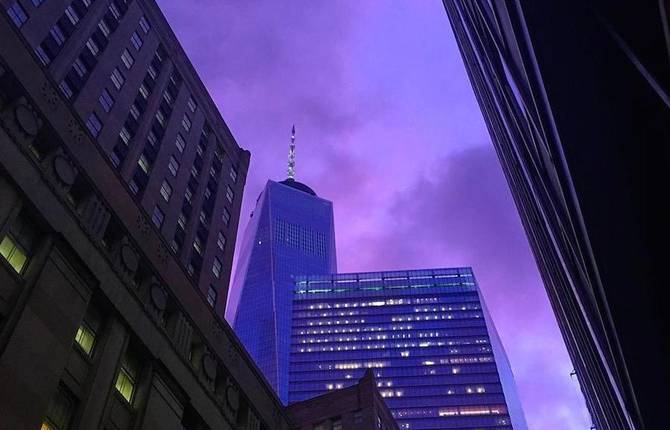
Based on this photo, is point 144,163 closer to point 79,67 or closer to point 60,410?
point 79,67

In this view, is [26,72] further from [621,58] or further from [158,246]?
[621,58]

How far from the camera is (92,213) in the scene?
3266 centimetres

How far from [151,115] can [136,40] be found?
9.01 meters

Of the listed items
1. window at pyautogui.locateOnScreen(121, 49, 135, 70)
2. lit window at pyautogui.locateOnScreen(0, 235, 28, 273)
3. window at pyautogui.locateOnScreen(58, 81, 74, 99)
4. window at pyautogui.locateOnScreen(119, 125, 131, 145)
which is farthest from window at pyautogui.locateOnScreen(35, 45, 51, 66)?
lit window at pyautogui.locateOnScreen(0, 235, 28, 273)

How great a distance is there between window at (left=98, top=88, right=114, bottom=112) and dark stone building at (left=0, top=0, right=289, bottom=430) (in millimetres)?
139

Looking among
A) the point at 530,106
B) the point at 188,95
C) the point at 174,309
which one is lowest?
the point at 530,106

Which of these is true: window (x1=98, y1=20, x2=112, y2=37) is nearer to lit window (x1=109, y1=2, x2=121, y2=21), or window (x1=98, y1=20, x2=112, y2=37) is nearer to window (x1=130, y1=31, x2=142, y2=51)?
lit window (x1=109, y1=2, x2=121, y2=21)

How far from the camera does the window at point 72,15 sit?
47.9 metres

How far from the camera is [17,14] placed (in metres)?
41.0

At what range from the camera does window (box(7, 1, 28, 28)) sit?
4041cm

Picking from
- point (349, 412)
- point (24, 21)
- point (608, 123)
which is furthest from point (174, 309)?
point (349, 412)

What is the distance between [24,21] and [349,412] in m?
57.7

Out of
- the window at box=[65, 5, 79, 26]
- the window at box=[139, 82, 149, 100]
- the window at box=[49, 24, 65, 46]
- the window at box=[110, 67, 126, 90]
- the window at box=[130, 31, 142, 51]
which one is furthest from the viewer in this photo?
the window at box=[130, 31, 142, 51]

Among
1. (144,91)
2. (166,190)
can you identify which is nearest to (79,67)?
(144,91)
